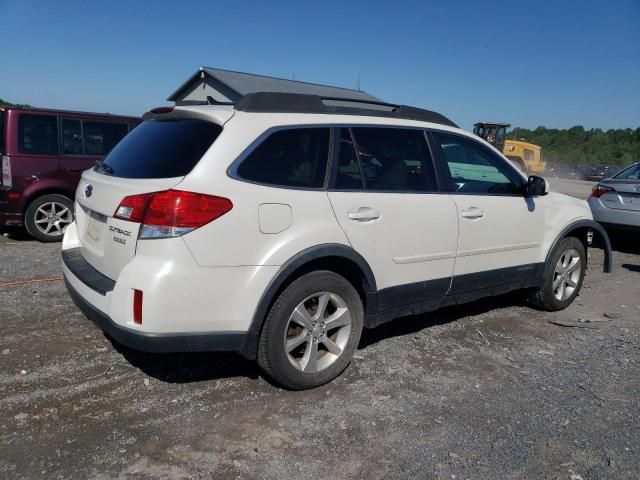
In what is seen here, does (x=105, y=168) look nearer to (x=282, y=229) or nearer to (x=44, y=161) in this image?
(x=282, y=229)

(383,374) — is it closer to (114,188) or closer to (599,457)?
(599,457)

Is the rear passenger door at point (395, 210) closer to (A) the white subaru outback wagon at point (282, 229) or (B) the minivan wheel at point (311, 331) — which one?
(A) the white subaru outback wagon at point (282, 229)

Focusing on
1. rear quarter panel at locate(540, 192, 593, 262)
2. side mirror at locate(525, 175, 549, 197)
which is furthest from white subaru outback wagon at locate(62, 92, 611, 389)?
rear quarter panel at locate(540, 192, 593, 262)

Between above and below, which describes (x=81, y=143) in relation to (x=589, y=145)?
below

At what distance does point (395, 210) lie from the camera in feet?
11.8

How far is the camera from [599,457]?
9.06ft

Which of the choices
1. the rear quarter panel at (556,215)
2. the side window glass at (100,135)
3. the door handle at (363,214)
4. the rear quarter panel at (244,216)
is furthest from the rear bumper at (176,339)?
the side window glass at (100,135)

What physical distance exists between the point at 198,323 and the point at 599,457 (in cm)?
219

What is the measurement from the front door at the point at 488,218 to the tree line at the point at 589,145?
1889 inches

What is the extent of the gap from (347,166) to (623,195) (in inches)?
251

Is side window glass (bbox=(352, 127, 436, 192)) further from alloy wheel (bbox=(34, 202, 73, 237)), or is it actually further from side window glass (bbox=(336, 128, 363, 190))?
alloy wheel (bbox=(34, 202, 73, 237))

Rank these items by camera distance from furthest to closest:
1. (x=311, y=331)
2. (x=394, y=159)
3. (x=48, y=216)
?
(x=48, y=216) < (x=394, y=159) < (x=311, y=331)

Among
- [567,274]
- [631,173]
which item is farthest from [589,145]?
[567,274]

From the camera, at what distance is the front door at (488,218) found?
4109 millimetres
